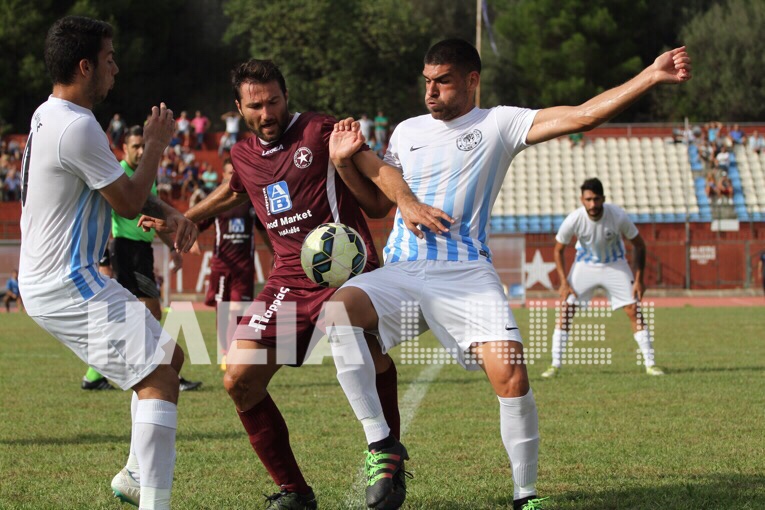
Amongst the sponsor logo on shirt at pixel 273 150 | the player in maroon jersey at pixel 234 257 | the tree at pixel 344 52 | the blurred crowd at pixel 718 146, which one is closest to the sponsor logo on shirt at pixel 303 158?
the sponsor logo on shirt at pixel 273 150

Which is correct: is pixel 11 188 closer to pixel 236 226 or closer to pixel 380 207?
pixel 236 226

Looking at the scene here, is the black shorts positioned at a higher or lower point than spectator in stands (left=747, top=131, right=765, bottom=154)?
lower

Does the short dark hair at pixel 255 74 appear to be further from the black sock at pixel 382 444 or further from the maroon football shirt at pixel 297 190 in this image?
the black sock at pixel 382 444

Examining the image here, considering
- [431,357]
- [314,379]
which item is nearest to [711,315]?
[431,357]

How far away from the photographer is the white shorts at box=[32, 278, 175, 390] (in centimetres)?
441

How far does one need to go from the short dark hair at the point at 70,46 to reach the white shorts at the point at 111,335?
0.96 m

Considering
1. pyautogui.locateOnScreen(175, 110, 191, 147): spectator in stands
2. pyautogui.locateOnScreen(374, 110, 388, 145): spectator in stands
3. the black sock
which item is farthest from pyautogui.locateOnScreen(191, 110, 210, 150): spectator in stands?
the black sock

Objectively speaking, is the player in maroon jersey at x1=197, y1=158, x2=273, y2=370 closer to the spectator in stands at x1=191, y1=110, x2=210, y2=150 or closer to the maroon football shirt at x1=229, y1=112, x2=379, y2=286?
the maroon football shirt at x1=229, y1=112, x2=379, y2=286

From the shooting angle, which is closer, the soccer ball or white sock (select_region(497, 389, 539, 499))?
white sock (select_region(497, 389, 539, 499))

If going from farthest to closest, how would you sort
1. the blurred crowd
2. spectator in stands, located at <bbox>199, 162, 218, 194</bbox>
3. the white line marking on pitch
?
the blurred crowd < spectator in stands, located at <bbox>199, 162, 218, 194</bbox> < the white line marking on pitch

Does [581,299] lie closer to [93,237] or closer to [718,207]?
[93,237]

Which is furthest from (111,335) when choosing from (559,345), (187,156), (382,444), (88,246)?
(187,156)

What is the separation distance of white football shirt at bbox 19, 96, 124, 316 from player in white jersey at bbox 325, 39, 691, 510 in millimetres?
1269

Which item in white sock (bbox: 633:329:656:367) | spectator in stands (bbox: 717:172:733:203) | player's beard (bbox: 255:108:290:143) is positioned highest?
spectator in stands (bbox: 717:172:733:203)
